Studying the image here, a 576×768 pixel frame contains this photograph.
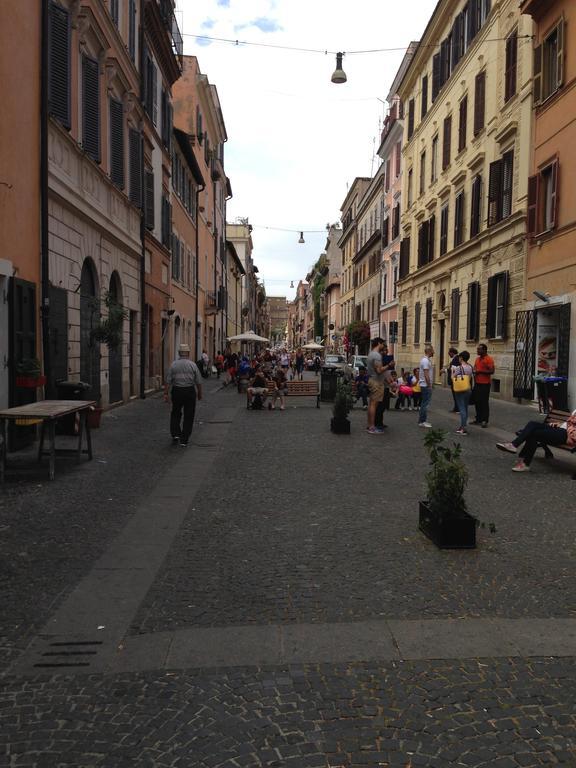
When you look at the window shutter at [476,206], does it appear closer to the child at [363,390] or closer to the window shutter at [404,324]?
the child at [363,390]

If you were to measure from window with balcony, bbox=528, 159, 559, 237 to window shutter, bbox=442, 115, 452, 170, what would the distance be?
411 inches

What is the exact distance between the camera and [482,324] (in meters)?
23.6

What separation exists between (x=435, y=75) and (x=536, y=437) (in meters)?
26.2

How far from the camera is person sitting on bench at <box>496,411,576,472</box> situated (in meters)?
8.69

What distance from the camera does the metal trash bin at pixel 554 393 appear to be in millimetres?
16578

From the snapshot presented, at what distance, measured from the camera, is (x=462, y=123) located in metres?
26.6

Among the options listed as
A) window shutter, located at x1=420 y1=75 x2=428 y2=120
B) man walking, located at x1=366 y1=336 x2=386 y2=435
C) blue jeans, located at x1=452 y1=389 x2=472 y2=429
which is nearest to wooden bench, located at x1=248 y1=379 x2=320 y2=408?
man walking, located at x1=366 y1=336 x2=386 y2=435

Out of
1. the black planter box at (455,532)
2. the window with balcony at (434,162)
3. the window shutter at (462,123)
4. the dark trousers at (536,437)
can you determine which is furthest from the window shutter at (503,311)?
the black planter box at (455,532)

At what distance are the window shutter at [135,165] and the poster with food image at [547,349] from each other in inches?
462

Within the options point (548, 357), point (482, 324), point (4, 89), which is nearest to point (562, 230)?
point (548, 357)

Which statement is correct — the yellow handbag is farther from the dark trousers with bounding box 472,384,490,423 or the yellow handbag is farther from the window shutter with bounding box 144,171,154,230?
the window shutter with bounding box 144,171,154,230

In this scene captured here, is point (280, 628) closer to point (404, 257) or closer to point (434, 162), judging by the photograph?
point (434, 162)

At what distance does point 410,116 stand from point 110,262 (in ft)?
82.3

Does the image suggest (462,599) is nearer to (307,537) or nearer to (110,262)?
(307,537)
